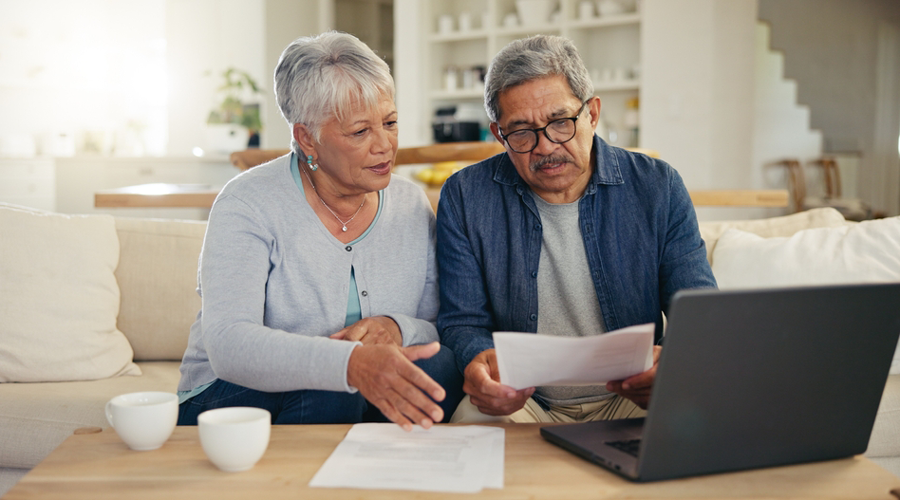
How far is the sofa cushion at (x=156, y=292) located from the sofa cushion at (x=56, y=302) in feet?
0.15

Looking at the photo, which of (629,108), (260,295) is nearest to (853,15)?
(629,108)

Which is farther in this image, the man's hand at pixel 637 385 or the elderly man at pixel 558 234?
the elderly man at pixel 558 234

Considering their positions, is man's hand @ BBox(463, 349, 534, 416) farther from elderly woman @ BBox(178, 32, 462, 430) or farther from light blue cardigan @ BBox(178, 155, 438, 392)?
light blue cardigan @ BBox(178, 155, 438, 392)

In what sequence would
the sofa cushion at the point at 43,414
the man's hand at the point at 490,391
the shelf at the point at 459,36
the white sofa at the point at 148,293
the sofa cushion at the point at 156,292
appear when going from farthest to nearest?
the shelf at the point at 459,36, the sofa cushion at the point at 156,292, the white sofa at the point at 148,293, the sofa cushion at the point at 43,414, the man's hand at the point at 490,391

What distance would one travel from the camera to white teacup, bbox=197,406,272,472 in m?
0.91

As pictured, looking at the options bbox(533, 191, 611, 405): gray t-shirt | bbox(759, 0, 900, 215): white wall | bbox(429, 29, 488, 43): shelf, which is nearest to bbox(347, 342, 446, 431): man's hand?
bbox(533, 191, 611, 405): gray t-shirt

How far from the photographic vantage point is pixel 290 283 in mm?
1403

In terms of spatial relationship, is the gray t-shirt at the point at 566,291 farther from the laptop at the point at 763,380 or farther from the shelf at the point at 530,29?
the shelf at the point at 530,29

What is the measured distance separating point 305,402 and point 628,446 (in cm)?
59

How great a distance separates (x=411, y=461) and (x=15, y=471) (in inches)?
44.8

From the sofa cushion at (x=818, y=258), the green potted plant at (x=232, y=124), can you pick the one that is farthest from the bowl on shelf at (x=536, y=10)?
the sofa cushion at (x=818, y=258)

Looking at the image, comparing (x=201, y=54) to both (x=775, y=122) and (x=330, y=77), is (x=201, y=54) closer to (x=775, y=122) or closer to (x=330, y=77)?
(x=775, y=122)

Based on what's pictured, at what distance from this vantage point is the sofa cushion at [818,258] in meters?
1.73

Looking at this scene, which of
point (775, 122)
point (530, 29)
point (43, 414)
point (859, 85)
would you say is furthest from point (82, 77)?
point (859, 85)
